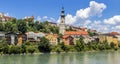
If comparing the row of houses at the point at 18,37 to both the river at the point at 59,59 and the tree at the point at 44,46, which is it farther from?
the river at the point at 59,59

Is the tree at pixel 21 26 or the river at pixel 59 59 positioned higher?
the tree at pixel 21 26

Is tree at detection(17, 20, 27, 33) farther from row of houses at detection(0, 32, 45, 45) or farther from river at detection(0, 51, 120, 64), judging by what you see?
river at detection(0, 51, 120, 64)

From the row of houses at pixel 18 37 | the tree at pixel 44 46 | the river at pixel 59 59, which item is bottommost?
the river at pixel 59 59

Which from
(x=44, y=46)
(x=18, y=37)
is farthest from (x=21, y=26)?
(x=44, y=46)

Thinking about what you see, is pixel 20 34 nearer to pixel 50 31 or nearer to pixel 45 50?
pixel 45 50

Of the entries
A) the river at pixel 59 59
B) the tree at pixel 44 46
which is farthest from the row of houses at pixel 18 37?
the river at pixel 59 59

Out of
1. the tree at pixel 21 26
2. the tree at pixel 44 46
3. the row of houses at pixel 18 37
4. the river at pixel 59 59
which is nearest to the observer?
the river at pixel 59 59

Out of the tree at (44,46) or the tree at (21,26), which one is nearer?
the tree at (44,46)

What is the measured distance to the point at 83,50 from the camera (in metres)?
88.1

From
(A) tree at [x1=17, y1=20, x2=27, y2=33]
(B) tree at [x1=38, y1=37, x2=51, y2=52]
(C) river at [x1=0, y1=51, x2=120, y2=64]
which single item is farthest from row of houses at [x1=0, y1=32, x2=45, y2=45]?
(C) river at [x1=0, y1=51, x2=120, y2=64]

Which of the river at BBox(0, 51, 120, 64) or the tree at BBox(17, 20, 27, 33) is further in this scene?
the tree at BBox(17, 20, 27, 33)

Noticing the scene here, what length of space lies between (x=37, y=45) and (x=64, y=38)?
19.7 meters

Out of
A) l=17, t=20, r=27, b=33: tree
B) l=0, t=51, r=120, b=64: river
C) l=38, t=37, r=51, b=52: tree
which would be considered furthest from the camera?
l=17, t=20, r=27, b=33: tree

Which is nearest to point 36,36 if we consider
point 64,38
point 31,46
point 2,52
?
point 64,38
